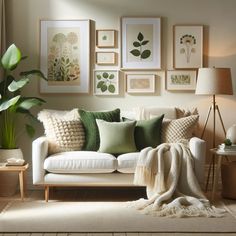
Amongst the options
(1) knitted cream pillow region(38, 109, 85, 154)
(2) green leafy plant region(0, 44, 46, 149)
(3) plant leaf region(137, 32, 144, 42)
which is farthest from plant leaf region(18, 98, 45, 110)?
(3) plant leaf region(137, 32, 144, 42)

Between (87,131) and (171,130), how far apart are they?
0.88 metres

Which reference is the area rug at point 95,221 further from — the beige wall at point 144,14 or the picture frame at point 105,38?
the picture frame at point 105,38

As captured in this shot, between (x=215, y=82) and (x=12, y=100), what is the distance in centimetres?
211

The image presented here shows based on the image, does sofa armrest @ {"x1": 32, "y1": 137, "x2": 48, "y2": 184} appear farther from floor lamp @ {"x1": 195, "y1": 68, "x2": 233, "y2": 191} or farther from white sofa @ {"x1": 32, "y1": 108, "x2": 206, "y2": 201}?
floor lamp @ {"x1": 195, "y1": 68, "x2": 233, "y2": 191}

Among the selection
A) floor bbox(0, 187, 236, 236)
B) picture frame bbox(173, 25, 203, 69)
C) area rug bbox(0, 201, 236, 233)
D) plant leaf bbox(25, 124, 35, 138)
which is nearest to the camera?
area rug bbox(0, 201, 236, 233)

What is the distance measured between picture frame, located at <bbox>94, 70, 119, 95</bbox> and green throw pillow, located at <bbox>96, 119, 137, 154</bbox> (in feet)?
2.44

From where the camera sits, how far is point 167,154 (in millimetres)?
4590

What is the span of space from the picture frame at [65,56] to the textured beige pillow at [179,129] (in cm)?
111

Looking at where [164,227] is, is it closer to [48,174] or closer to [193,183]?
[193,183]

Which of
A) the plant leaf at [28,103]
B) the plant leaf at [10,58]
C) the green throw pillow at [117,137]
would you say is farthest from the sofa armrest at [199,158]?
the plant leaf at [10,58]

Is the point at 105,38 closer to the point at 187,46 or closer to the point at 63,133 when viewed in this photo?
the point at 187,46

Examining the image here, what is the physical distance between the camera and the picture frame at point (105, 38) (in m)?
5.50

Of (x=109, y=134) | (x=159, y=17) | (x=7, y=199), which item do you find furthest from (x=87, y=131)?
(x=159, y=17)

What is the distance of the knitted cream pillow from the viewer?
484 cm
